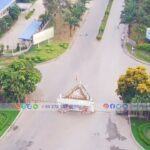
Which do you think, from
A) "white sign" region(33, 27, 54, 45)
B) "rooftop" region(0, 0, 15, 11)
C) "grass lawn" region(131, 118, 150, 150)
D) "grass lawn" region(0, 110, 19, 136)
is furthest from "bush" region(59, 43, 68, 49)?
"grass lawn" region(131, 118, 150, 150)

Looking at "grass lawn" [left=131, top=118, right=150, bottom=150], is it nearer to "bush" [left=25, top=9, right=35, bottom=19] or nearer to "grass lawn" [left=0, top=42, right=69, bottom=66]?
"grass lawn" [left=0, top=42, right=69, bottom=66]

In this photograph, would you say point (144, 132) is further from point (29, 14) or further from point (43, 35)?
point (29, 14)

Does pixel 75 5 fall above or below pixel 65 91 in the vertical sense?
above

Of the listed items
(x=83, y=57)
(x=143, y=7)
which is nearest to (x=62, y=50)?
(x=83, y=57)

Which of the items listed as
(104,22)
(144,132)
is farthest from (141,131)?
(104,22)

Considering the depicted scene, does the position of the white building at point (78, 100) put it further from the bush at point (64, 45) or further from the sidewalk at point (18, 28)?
the sidewalk at point (18, 28)

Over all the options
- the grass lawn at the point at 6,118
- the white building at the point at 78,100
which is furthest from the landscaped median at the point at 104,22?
the grass lawn at the point at 6,118

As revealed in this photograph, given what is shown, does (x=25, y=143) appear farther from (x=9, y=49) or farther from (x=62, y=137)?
(x=9, y=49)
